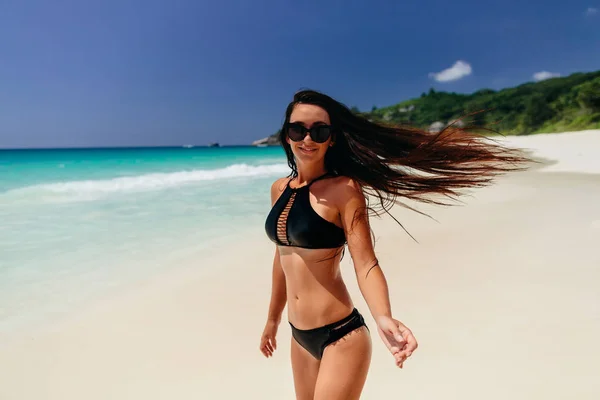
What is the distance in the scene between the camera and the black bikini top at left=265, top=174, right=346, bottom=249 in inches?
76.7

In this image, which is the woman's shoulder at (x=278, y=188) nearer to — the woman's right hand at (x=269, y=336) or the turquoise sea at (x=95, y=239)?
the woman's right hand at (x=269, y=336)

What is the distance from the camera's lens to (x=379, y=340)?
4.01m

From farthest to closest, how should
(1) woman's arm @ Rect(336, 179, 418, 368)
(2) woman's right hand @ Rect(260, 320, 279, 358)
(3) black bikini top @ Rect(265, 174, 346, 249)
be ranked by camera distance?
1. (2) woman's right hand @ Rect(260, 320, 279, 358)
2. (3) black bikini top @ Rect(265, 174, 346, 249)
3. (1) woman's arm @ Rect(336, 179, 418, 368)

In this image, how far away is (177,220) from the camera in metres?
10.4

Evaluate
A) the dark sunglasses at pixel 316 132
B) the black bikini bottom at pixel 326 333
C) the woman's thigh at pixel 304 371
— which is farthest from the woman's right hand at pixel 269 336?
the dark sunglasses at pixel 316 132

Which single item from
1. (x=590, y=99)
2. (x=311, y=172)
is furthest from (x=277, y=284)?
(x=590, y=99)

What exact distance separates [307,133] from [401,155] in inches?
25.3

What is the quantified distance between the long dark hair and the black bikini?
0.26 meters

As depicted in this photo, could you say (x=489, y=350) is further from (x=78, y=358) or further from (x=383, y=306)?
(x=78, y=358)

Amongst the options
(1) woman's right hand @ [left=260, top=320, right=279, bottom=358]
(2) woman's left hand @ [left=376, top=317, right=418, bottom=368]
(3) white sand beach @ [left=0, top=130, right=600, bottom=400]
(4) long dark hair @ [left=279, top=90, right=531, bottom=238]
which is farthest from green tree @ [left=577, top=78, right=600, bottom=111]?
(2) woman's left hand @ [left=376, top=317, right=418, bottom=368]

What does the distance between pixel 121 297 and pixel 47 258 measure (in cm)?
270

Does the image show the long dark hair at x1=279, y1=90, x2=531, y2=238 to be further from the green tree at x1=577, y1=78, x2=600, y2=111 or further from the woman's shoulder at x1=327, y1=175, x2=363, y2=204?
the green tree at x1=577, y1=78, x2=600, y2=111

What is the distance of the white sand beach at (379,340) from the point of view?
3.28 m

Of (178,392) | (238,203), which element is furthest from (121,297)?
(238,203)
